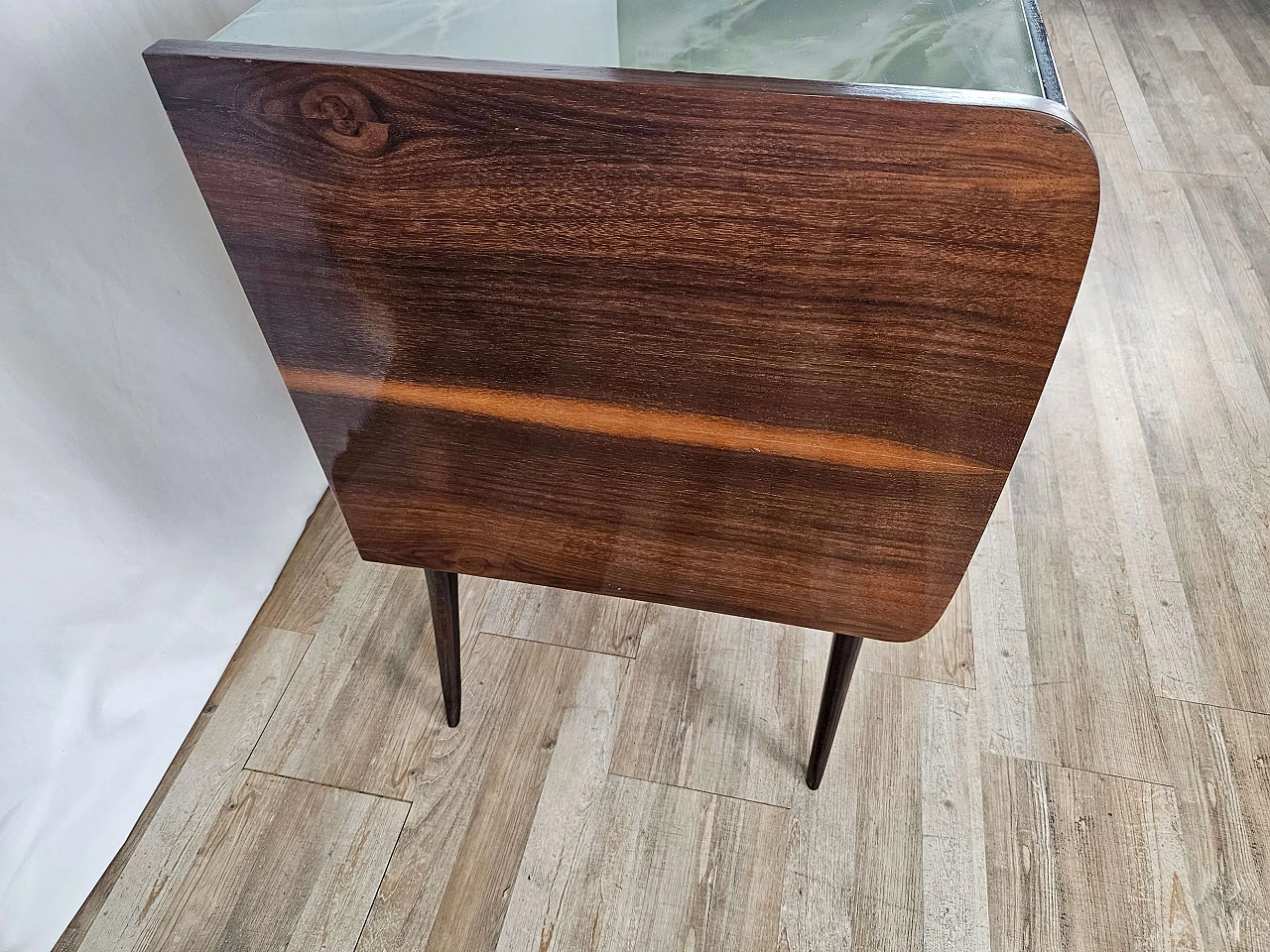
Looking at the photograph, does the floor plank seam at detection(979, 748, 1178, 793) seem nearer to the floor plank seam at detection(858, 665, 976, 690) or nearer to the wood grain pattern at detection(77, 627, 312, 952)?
the floor plank seam at detection(858, 665, 976, 690)

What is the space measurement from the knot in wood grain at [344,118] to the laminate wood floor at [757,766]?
2.19 ft

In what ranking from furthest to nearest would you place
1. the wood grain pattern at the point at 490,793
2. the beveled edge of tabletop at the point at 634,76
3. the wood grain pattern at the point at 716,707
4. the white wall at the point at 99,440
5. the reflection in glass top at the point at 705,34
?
the wood grain pattern at the point at 716,707, the wood grain pattern at the point at 490,793, the white wall at the point at 99,440, the reflection in glass top at the point at 705,34, the beveled edge of tabletop at the point at 634,76

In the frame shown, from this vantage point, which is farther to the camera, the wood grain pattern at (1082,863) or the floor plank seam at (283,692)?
the floor plank seam at (283,692)

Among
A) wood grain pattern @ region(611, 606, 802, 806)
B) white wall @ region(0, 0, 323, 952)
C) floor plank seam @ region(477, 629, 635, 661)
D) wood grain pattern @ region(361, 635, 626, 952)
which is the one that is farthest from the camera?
floor plank seam @ region(477, 629, 635, 661)

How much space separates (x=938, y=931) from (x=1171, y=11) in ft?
8.49

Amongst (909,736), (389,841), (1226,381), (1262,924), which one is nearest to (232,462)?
(389,841)

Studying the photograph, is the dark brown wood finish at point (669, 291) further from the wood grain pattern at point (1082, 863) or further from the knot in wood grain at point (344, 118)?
the wood grain pattern at point (1082, 863)

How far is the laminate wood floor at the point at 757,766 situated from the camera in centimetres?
86

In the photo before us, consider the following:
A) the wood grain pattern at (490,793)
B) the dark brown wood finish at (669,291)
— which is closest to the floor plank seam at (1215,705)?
the dark brown wood finish at (669,291)

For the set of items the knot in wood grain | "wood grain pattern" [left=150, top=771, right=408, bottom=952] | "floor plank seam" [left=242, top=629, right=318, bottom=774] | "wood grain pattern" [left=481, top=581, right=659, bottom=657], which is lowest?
"wood grain pattern" [left=481, top=581, right=659, bottom=657]

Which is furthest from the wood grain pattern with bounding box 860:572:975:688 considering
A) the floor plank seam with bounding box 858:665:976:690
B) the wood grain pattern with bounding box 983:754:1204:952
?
the wood grain pattern with bounding box 983:754:1204:952

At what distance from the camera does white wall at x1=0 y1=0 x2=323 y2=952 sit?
2.49ft

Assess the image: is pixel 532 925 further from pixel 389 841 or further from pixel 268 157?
pixel 268 157

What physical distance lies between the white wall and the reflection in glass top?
0.27 m
